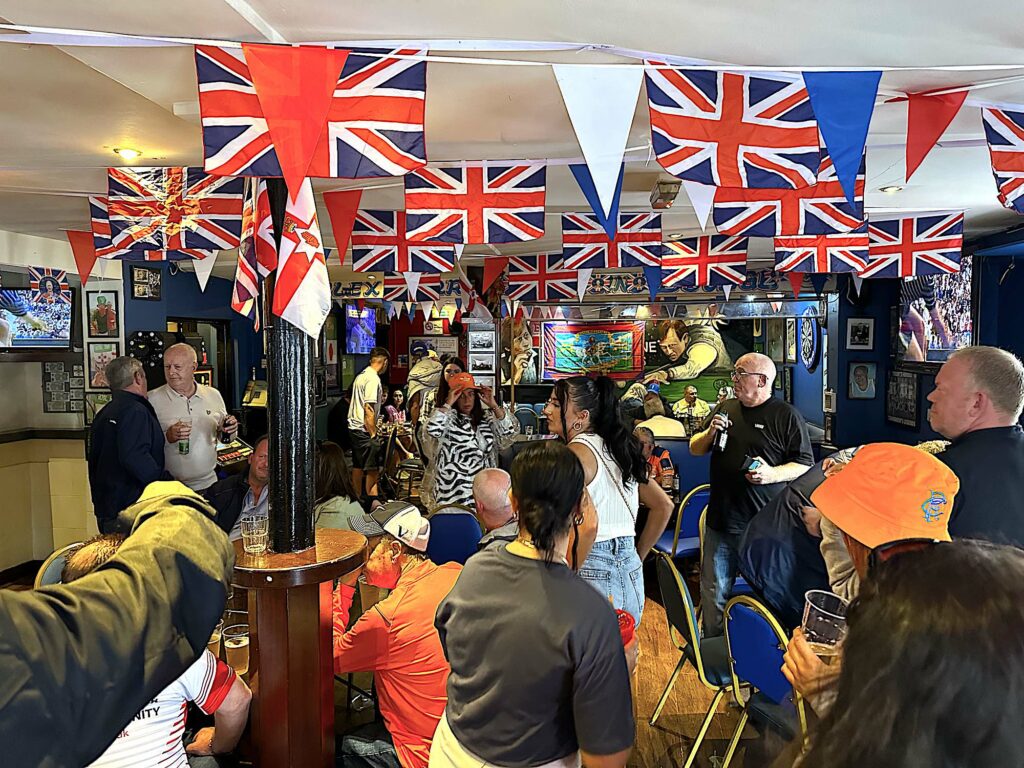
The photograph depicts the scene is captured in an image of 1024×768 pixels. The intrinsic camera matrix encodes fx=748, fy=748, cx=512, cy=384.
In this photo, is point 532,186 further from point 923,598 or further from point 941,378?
point 923,598

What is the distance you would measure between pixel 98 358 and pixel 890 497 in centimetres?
679

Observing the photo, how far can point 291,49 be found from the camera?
2188mm

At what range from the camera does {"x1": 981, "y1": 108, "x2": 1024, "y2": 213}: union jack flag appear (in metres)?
2.94

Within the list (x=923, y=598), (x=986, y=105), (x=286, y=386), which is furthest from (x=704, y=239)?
(x=923, y=598)

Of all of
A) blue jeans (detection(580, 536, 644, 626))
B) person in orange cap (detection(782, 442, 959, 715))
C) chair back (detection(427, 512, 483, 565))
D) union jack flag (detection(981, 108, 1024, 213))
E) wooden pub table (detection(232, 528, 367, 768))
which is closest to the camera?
person in orange cap (detection(782, 442, 959, 715))

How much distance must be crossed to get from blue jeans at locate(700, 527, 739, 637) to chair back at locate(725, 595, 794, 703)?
1.15 meters

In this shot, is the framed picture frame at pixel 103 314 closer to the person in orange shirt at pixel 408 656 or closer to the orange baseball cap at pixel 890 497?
the person in orange shirt at pixel 408 656

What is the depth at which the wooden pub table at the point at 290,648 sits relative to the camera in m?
2.35

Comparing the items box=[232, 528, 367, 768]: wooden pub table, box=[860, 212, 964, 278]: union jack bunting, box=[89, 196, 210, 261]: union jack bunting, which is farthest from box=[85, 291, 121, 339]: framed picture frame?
box=[860, 212, 964, 278]: union jack bunting

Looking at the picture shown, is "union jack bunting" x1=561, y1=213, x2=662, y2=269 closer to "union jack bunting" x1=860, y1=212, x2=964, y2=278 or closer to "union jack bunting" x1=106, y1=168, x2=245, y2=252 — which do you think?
"union jack bunting" x1=860, y1=212, x2=964, y2=278

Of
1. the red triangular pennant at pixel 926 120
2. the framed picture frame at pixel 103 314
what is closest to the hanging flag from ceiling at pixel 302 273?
the red triangular pennant at pixel 926 120

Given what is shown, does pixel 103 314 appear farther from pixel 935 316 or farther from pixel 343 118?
pixel 935 316

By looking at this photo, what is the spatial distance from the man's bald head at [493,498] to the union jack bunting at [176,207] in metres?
2.30

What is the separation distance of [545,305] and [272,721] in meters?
7.28
